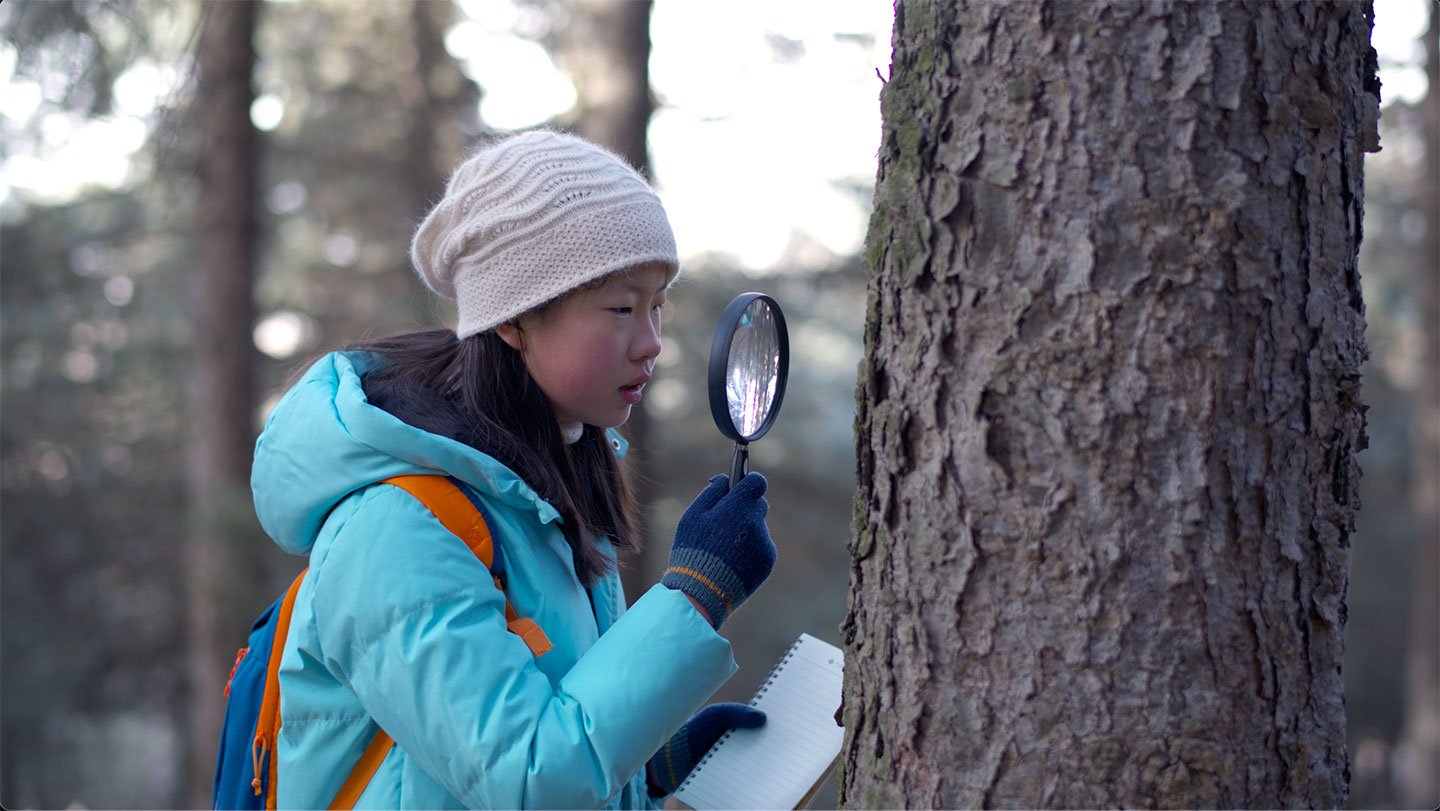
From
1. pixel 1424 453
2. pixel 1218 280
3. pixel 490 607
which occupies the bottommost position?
pixel 1424 453

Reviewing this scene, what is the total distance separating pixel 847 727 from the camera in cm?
160

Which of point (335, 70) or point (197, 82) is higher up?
point (335, 70)

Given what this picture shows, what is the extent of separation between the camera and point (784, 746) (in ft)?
5.98

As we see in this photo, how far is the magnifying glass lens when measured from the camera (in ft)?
6.11

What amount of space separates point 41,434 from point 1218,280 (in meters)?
14.5

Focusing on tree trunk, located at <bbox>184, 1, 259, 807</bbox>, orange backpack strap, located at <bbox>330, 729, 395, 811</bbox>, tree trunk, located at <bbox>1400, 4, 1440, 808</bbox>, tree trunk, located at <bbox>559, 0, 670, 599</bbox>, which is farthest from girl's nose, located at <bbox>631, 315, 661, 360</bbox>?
tree trunk, located at <bbox>1400, 4, 1440, 808</bbox>

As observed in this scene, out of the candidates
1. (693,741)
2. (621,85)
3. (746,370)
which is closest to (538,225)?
(746,370)

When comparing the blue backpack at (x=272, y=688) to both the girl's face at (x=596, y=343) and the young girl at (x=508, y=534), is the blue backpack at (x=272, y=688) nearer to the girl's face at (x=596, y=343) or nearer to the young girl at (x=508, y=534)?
the young girl at (x=508, y=534)

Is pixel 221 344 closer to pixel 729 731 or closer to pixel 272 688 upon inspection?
pixel 272 688

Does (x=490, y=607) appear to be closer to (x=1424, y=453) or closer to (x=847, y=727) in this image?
(x=847, y=727)

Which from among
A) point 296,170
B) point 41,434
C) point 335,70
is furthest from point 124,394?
point 335,70

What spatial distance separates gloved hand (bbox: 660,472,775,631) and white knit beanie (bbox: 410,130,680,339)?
1.56ft

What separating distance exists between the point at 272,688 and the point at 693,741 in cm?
79

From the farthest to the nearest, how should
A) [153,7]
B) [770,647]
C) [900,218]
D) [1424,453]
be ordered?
[770,647], [1424,453], [153,7], [900,218]
